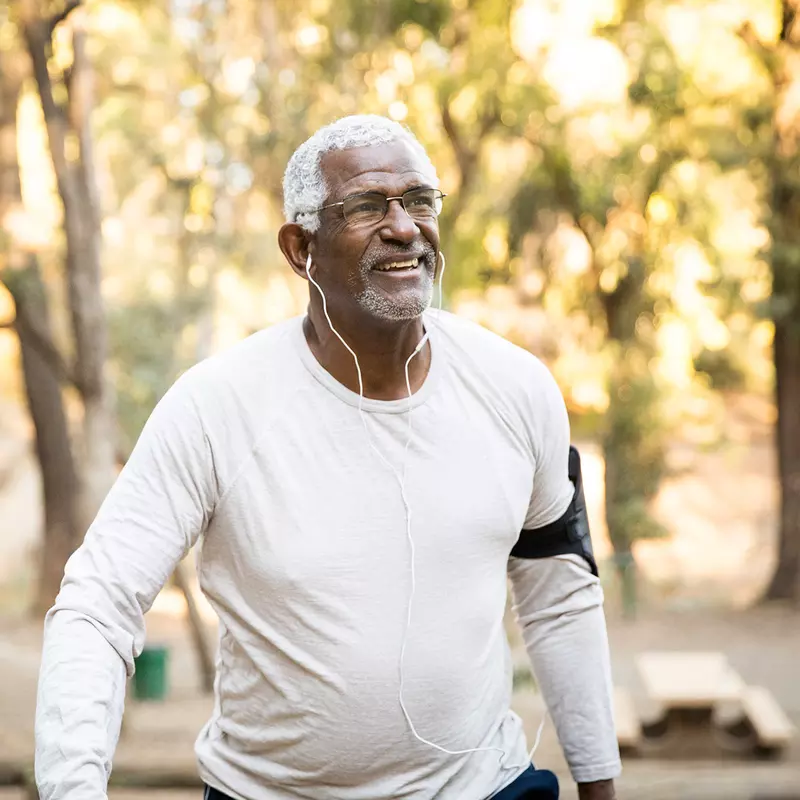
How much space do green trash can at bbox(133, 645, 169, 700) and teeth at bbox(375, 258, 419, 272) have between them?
10.2 m

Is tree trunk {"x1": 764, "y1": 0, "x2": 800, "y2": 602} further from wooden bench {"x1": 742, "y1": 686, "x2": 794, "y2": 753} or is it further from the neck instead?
the neck

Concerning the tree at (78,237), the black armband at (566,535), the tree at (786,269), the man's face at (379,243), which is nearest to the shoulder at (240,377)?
the man's face at (379,243)

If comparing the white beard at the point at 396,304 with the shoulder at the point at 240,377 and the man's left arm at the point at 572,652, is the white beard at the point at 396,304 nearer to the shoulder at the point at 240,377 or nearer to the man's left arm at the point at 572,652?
the shoulder at the point at 240,377

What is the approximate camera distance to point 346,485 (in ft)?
6.84

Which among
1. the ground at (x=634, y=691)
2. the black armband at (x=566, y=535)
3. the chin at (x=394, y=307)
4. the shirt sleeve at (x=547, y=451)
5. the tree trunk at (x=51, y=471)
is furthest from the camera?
the tree trunk at (x=51, y=471)

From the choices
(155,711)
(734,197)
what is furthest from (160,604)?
(734,197)

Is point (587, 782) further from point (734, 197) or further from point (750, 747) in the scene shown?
point (734, 197)

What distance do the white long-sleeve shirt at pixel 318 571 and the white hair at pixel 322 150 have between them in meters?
0.25

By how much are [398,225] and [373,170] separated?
0.11 m

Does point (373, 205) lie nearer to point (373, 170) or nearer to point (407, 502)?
point (373, 170)

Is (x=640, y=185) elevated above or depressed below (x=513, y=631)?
above

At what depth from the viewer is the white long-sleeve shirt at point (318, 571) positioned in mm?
1998

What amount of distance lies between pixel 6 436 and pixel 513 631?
19376 mm

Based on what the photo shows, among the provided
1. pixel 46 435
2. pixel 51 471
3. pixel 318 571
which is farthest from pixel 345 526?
pixel 51 471
